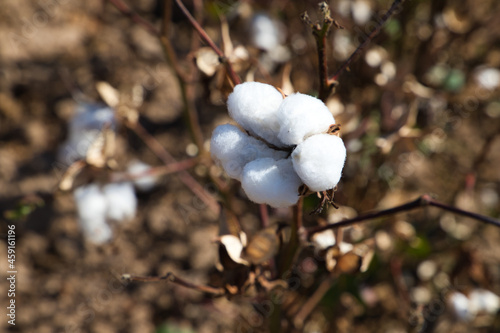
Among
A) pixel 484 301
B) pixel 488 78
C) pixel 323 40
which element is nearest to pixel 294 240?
pixel 323 40

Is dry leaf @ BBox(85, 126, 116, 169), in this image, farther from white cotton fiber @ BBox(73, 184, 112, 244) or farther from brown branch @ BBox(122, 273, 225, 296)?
brown branch @ BBox(122, 273, 225, 296)

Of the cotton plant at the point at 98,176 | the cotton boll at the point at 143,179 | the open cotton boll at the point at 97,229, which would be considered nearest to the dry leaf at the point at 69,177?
the cotton plant at the point at 98,176

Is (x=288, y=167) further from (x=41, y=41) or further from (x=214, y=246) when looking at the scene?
(x=41, y=41)

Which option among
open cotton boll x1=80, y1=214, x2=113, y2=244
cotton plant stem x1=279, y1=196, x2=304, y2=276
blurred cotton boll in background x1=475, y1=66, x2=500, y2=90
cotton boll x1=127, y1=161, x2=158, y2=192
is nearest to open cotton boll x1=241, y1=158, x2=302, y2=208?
cotton plant stem x1=279, y1=196, x2=304, y2=276

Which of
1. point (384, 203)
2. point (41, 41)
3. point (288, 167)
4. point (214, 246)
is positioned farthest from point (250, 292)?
point (41, 41)

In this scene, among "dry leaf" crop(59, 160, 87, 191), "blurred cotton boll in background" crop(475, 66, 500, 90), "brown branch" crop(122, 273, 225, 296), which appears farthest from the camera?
"blurred cotton boll in background" crop(475, 66, 500, 90)

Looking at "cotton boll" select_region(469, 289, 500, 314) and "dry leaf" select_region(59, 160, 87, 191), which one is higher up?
"dry leaf" select_region(59, 160, 87, 191)

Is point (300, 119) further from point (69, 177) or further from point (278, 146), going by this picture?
point (69, 177)
